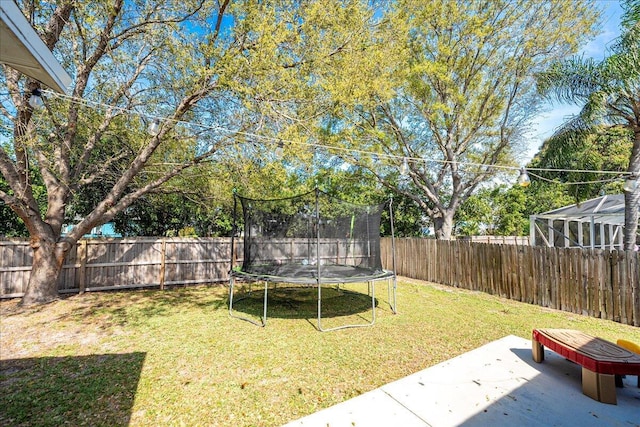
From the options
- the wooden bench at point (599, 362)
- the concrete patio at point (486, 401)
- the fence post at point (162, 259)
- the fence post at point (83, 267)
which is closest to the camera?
the concrete patio at point (486, 401)

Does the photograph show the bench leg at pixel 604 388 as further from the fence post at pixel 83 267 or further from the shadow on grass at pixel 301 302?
the fence post at pixel 83 267

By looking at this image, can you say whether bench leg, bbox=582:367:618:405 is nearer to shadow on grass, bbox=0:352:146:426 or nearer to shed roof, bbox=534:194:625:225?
shadow on grass, bbox=0:352:146:426

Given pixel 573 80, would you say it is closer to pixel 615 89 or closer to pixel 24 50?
pixel 615 89

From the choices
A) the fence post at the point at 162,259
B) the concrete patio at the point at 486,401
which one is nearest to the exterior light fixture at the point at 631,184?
the concrete patio at the point at 486,401

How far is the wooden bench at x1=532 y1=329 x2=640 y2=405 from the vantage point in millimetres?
2197

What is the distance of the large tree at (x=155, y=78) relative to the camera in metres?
4.52

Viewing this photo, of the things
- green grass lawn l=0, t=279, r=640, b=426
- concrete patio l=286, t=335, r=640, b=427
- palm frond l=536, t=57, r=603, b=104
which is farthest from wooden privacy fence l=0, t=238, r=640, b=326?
palm frond l=536, t=57, r=603, b=104

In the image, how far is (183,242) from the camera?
23.7 ft

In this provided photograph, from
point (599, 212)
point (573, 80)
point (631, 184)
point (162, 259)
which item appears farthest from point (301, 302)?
point (599, 212)

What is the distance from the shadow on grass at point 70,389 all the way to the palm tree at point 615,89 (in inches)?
319

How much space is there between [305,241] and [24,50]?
17.1 feet

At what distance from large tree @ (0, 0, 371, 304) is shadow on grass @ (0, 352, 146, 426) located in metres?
3.07

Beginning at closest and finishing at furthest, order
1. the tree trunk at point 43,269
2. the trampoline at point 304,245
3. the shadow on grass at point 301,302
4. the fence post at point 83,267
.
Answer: the trampoline at point 304,245 → the shadow on grass at point 301,302 → the tree trunk at point 43,269 → the fence post at point 83,267

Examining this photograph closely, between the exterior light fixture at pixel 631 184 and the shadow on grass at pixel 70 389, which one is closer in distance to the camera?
the shadow on grass at pixel 70 389
